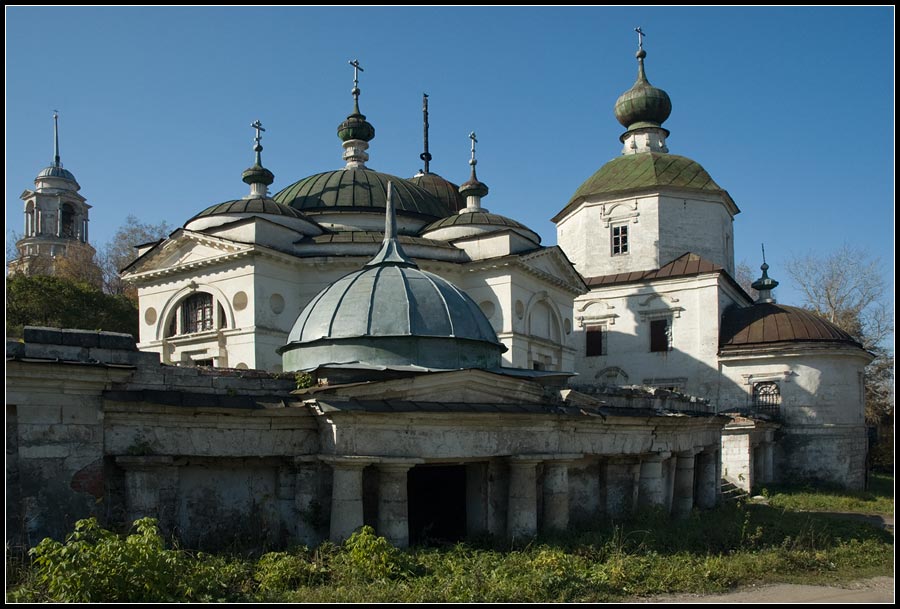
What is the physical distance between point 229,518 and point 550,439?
198 inches

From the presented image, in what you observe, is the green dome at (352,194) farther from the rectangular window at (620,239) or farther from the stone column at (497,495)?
the stone column at (497,495)

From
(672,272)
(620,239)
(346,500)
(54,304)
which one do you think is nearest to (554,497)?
(346,500)

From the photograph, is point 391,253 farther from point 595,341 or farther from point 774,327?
point 595,341

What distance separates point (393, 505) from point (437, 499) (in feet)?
10.5

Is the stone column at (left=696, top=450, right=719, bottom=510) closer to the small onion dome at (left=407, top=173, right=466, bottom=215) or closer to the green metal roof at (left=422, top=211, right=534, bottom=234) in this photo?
the green metal roof at (left=422, top=211, right=534, bottom=234)

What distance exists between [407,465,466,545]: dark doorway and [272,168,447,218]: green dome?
1909cm

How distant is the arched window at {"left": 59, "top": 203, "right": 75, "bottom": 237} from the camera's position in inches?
2167

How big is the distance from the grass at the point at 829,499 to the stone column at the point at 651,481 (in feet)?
32.1

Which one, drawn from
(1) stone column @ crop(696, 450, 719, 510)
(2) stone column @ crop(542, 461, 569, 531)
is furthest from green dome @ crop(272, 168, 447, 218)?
(2) stone column @ crop(542, 461, 569, 531)

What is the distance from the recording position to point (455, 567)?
11016 mm

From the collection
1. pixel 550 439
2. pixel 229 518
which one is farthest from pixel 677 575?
pixel 229 518

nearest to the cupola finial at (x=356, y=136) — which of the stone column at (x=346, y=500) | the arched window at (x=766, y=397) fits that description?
the arched window at (x=766, y=397)

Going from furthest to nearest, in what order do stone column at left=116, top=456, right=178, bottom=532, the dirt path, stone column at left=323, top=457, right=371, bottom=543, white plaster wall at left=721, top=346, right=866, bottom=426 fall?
white plaster wall at left=721, top=346, right=866, bottom=426, stone column at left=323, top=457, right=371, bottom=543, the dirt path, stone column at left=116, top=456, right=178, bottom=532

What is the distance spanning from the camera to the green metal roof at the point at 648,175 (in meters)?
39.3
